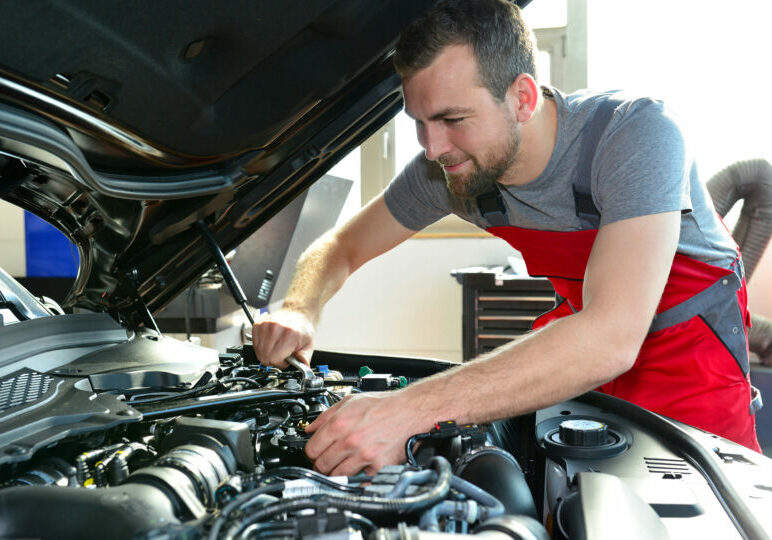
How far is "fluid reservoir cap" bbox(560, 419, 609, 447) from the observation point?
0.87m

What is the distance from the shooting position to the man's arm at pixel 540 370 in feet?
2.68

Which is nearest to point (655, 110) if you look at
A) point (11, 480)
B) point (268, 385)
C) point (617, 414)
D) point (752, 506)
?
point (617, 414)

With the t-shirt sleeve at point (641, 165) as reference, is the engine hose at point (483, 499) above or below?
below

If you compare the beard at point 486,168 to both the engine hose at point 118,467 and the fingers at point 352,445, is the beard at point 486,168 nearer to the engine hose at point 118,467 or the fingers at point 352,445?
the fingers at point 352,445

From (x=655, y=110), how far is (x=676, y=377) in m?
0.53

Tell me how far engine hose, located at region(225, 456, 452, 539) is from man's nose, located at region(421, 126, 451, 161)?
71 centimetres

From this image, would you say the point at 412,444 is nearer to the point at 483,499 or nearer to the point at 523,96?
the point at 483,499

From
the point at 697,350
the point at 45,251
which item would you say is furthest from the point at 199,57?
the point at 45,251

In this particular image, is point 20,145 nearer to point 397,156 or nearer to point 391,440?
point 391,440

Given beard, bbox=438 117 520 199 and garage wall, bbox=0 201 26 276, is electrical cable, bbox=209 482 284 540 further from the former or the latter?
garage wall, bbox=0 201 26 276

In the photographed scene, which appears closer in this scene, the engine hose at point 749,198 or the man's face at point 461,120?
the man's face at point 461,120

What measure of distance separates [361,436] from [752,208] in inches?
90.7

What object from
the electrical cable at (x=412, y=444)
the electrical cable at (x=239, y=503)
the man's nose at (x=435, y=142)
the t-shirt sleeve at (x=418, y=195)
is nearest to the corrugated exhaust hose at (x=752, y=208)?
the t-shirt sleeve at (x=418, y=195)

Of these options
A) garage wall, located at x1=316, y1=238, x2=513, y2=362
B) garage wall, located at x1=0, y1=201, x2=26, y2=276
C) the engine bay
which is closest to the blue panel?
garage wall, located at x1=0, y1=201, x2=26, y2=276
